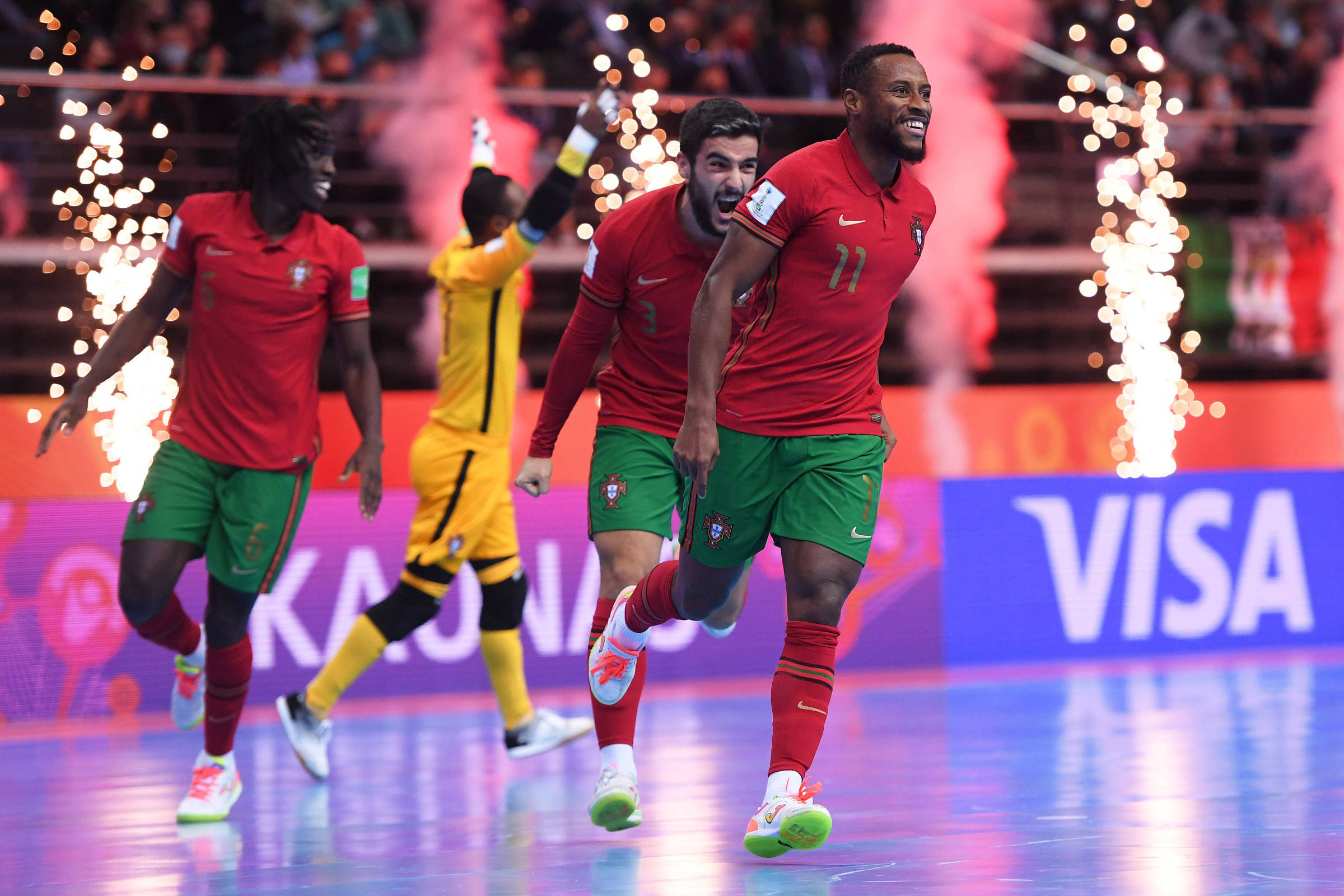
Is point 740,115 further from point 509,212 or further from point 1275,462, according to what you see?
point 1275,462

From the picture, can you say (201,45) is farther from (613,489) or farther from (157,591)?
(613,489)

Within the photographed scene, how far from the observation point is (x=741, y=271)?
161 inches

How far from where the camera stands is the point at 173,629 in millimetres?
5508

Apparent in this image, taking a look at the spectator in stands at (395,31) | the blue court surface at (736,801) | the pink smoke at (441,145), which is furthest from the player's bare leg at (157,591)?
the spectator in stands at (395,31)

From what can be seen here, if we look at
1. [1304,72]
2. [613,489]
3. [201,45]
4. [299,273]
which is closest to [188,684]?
[299,273]

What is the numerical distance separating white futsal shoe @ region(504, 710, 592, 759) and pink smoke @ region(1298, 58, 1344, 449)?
837cm

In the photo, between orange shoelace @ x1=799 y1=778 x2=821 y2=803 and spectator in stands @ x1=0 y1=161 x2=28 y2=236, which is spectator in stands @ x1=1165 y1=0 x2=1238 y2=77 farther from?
orange shoelace @ x1=799 y1=778 x2=821 y2=803

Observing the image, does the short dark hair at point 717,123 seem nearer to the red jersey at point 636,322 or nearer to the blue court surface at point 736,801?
the red jersey at point 636,322

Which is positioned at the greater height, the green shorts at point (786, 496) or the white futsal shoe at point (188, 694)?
the green shorts at point (786, 496)

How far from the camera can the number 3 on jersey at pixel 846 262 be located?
4.12 metres

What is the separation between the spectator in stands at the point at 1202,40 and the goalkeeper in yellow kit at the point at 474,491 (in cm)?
936

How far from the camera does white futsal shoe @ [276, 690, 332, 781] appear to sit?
581 centimetres

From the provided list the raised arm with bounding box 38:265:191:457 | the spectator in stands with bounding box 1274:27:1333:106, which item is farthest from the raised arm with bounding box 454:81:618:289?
the spectator in stands with bounding box 1274:27:1333:106

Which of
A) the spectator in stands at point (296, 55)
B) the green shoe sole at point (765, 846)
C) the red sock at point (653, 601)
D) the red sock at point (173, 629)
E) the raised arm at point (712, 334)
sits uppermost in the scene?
the spectator in stands at point (296, 55)
